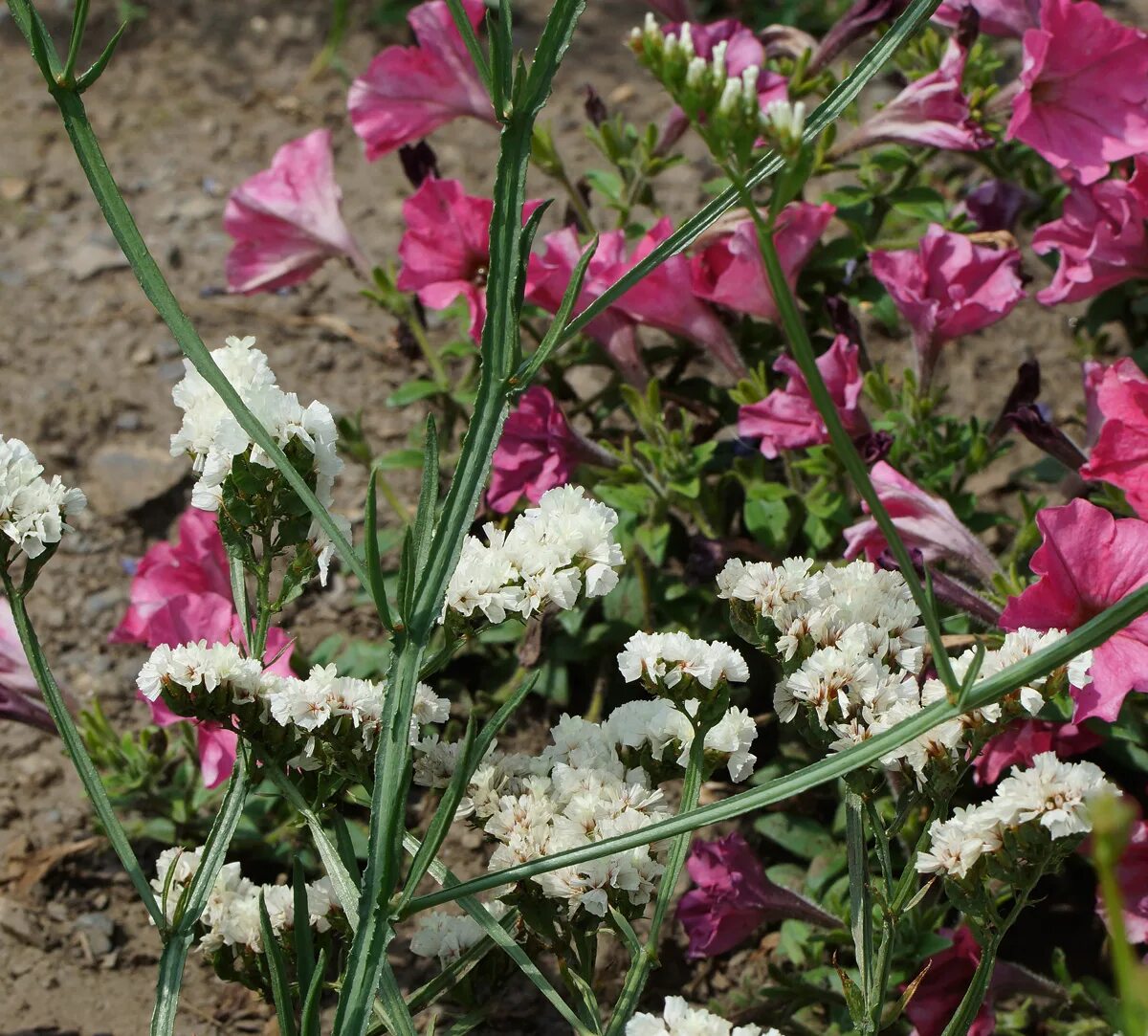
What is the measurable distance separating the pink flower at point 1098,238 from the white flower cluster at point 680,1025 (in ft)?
4.08

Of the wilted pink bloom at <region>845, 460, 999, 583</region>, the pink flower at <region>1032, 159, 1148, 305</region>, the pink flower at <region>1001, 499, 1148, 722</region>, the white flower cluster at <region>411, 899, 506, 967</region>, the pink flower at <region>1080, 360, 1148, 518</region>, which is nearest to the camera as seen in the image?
the white flower cluster at <region>411, 899, 506, 967</region>

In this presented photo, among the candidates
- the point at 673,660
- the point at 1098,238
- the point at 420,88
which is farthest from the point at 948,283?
the point at 673,660

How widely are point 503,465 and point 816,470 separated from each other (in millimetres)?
434

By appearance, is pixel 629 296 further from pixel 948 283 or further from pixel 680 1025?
pixel 680 1025

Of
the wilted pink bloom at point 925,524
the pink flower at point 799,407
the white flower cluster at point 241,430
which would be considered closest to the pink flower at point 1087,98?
the pink flower at point 799,407

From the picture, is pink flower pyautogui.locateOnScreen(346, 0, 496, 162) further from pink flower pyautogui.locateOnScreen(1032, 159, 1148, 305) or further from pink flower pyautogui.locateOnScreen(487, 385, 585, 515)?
pink flower pyautogui.locateOnScreen(1032, 159, 1148, 305)

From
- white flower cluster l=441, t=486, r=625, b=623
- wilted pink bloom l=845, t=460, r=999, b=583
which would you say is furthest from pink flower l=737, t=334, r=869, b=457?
white flower cluster l=441, t=486, r=625, b=623

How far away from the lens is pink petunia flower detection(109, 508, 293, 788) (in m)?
1.85

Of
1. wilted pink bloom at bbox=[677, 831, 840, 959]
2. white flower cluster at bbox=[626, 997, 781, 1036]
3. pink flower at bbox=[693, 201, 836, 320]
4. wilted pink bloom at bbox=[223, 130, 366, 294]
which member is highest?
wilted pink bloom at bbox=[223, 130, 366, 294]

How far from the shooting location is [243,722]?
1.26 m

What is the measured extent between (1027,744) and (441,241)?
1049 mm

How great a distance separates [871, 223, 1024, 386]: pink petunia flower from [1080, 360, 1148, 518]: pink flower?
0.28 metres

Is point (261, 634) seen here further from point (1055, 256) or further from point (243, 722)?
point (1055, 256)

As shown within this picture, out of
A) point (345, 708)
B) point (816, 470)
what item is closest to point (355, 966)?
point (345, 708)
